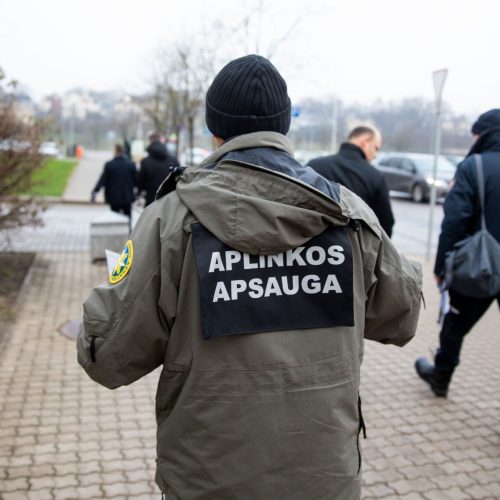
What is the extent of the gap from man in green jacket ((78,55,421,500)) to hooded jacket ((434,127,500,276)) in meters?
2.51

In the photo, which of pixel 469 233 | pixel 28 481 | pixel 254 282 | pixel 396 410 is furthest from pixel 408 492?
pixel 254 282

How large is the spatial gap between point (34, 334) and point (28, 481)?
109 inches

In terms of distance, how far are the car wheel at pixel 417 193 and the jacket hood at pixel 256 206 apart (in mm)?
21584

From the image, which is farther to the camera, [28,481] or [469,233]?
[469,233]

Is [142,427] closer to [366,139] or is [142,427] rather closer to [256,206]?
[366,139]

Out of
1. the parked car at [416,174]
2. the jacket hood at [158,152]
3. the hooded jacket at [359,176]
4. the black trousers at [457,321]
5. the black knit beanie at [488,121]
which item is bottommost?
the parked car at [416,174]

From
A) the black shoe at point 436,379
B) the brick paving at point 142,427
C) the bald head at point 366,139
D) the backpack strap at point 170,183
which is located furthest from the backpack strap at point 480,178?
the backpack strap at point 170,183

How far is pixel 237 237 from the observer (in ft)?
5.17

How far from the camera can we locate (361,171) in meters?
4.68

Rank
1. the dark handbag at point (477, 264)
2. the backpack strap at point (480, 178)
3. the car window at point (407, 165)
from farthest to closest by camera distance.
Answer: the car window at point (407, 165), the backpack strap at point (480, 178), the dark handbag at point (477, 264)

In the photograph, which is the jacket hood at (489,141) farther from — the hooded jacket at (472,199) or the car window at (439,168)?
the car window at (439,168)

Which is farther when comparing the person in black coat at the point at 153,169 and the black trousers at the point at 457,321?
the person in black coat at the point at 153,169

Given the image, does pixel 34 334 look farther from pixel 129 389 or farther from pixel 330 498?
pixel 330 498

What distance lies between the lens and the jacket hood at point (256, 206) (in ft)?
5.17
